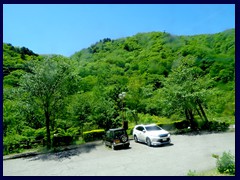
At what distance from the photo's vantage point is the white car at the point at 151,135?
1645 centimetres

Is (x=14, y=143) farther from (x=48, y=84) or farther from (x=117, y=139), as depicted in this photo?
(x=117, y=139)

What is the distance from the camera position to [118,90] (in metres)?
29.3

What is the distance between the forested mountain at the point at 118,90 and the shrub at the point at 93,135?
0.83 m

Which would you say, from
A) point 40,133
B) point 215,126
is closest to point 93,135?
point 40,133

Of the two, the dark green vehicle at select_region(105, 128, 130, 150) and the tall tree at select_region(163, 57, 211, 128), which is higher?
the tall tree at select_region(163, 57, 211, 128)

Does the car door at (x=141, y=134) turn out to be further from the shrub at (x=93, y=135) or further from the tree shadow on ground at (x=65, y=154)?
the shrub at (x=93, y=135)

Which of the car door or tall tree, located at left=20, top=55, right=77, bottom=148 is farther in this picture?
the car door

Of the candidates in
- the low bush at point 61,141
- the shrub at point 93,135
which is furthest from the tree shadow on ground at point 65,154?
the shrub at point 93,135

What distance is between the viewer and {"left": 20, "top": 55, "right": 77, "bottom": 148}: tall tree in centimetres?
1720

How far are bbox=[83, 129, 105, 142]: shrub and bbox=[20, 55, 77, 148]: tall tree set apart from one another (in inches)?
114

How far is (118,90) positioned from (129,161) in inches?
655

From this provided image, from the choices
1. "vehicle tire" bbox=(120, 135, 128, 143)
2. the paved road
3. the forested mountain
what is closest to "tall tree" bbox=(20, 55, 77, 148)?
the forested mountain

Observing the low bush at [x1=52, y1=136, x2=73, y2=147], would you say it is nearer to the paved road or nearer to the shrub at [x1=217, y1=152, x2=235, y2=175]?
the paved road
